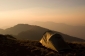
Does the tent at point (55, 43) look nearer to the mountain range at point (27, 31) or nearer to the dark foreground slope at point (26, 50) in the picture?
the dark foreground slope at point (26, 50)

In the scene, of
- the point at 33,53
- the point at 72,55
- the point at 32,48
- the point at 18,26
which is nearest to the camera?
the point at 72,55

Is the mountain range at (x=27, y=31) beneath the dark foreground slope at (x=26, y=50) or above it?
above

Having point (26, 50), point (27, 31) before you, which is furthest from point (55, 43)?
point (27, 31)

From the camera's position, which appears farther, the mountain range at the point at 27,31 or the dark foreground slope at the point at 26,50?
the mountain range at the point at 27,31

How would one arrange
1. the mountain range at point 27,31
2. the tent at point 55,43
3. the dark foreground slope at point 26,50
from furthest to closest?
the mountain range at point 27,31 < the tent at point 55,43 < the dark foreground slope at point 26,50

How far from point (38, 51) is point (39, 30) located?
4711cm

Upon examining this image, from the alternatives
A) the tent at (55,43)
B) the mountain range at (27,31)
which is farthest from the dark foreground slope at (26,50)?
the mountain range at (27,31)

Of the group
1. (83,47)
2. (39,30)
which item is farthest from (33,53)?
(39,30)

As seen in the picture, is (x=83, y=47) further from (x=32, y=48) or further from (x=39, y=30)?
(x=39, y=30)

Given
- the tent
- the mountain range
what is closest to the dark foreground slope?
the tent

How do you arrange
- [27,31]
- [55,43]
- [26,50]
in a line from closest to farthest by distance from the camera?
1. [26,50]
2. [55,43]
3. [27,31]

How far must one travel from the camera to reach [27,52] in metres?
17.7

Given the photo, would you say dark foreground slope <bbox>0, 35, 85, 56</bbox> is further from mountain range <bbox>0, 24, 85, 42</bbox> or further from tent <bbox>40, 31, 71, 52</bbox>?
mountain range <bbox>0, 24, 85, 42</bbox>

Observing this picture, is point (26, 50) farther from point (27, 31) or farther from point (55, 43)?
point (27, 31)
